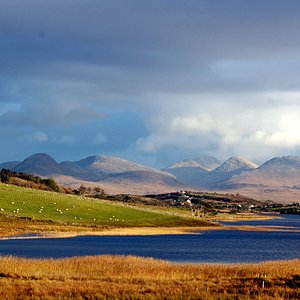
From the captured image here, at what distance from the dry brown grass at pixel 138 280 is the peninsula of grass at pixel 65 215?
51325mm

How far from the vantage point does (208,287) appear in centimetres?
4816

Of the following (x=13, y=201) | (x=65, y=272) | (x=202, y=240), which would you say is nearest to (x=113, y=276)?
(x=65, y=272)

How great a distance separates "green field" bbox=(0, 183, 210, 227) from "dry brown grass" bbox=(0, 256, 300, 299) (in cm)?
6885

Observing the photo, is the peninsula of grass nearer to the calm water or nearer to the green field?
the green field

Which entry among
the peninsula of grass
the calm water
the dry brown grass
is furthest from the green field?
the dry brown grass

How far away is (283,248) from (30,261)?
158ft

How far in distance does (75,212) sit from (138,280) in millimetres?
94122

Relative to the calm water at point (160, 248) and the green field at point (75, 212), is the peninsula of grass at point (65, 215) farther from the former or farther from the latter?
the calm water at point (160, 248)

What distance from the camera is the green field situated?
5320 inches

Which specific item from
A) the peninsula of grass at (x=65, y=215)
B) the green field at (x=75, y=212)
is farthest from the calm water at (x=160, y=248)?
the green field at (x=75, y=212)

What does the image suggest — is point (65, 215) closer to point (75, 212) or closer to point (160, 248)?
point (75, 212)

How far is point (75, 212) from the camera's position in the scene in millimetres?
144125

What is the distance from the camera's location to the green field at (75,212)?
13512 centimetres

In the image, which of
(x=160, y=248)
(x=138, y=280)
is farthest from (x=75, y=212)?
(x=138, y=280)
